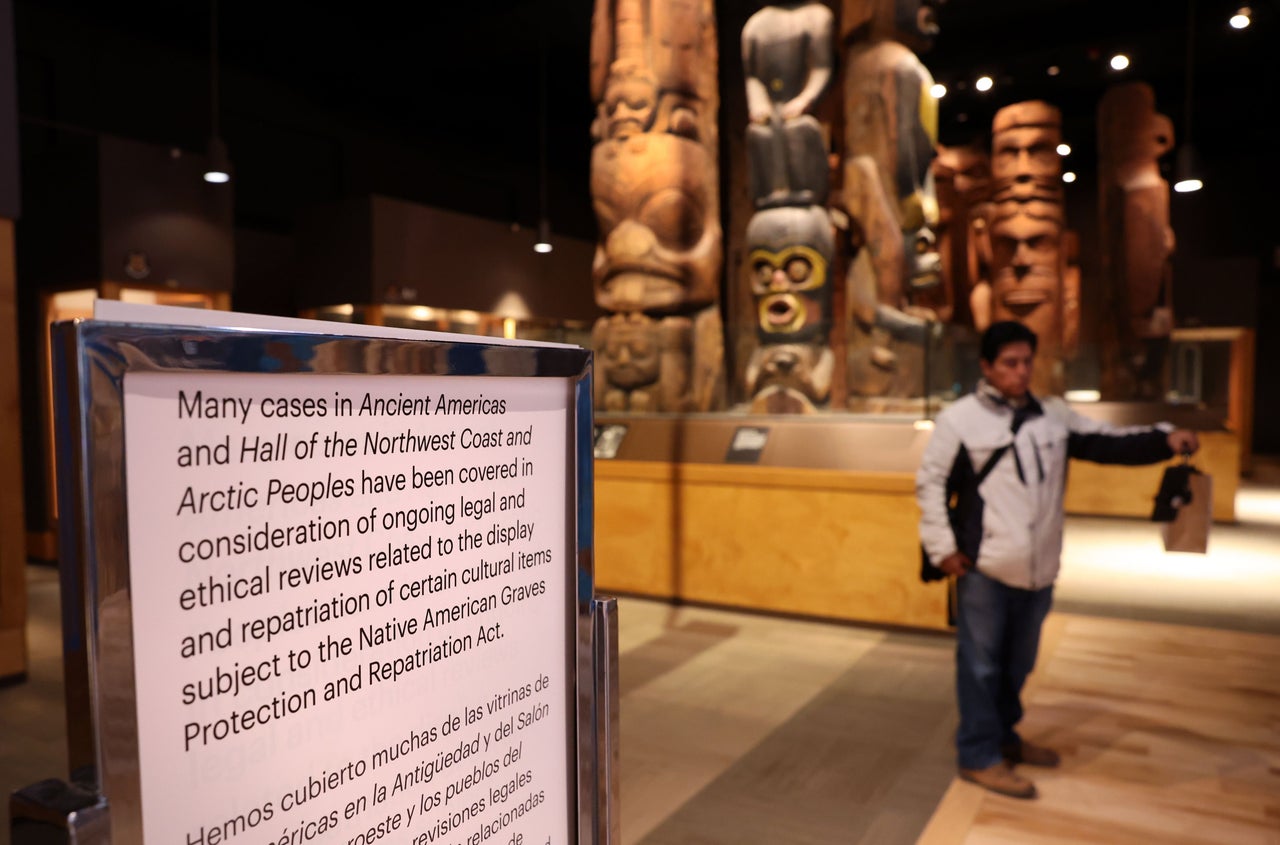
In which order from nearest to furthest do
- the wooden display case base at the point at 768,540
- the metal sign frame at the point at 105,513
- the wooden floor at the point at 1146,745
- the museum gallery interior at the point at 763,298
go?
the metal sign frame at the point at 105,513 → the wooden floor at the point at 1146,745 → the museum gallery interior at the point at 763,298 → the wooden display case base at the point at 768,540

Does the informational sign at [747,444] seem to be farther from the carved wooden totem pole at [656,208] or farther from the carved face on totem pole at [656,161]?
the carved face on totem pole at [656,161]

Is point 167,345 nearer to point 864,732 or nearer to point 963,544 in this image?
point 963,544

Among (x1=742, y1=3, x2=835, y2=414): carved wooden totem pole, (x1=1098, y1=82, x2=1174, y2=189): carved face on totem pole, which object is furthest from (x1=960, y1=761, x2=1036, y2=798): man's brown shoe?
(x1=1098, y1=82, x2=1174, y2=189): carved face on totem pole

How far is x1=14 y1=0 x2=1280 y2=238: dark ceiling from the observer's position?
28.0ft

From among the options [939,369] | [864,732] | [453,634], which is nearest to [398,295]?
[939,369]

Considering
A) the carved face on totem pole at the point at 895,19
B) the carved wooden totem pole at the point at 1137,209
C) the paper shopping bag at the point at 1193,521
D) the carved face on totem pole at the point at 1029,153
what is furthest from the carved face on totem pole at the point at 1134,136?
the paper shopping bag at the point at 1193,521

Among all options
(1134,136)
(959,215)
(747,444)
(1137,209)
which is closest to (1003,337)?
(747,444)

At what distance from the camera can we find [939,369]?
15.3ft

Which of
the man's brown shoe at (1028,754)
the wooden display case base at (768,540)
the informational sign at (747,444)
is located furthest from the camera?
the informational sign at (747,444)

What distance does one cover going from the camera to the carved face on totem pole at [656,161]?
18.7 ft

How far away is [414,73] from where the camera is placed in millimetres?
10828

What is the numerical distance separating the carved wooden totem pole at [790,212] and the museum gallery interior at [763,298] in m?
0.03

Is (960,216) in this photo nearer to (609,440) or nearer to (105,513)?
(609,440)

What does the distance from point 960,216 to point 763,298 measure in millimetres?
7872
